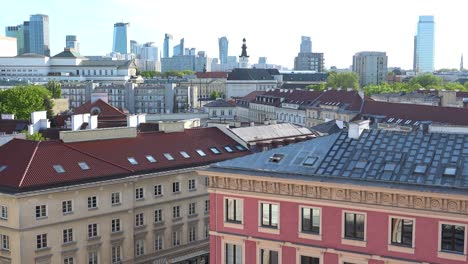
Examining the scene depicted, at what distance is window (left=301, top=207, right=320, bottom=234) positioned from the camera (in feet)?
119

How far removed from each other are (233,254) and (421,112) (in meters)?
75.5

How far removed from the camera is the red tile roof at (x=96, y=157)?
49.7 metres

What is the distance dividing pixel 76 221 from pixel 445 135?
2744 cm

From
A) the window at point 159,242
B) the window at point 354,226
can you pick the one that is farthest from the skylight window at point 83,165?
the window at point 354,226

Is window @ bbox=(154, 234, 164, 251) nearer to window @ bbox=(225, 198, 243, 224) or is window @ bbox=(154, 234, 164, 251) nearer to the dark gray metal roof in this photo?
window @ bbox=(225, 198, 243, 224)

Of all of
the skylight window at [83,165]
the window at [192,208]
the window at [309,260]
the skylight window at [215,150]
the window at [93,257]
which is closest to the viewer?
the window at [309,260]

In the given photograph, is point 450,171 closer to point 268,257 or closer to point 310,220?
point 310,220

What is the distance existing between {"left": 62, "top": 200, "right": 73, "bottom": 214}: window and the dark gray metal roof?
15824 mm

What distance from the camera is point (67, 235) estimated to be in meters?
50.4

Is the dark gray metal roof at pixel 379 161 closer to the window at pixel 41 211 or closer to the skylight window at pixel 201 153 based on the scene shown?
the window at pixel 41 211

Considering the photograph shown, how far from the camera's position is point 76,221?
51.0 metres

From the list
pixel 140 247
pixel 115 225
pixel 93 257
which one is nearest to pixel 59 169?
pixel 115 225

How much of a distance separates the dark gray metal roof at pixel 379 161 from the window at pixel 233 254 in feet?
14.2

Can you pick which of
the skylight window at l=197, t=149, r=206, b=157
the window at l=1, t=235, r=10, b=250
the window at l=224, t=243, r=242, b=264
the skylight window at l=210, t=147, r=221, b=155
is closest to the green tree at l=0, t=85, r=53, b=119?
the skylight window at l=210, t=147, r=221, b=155
